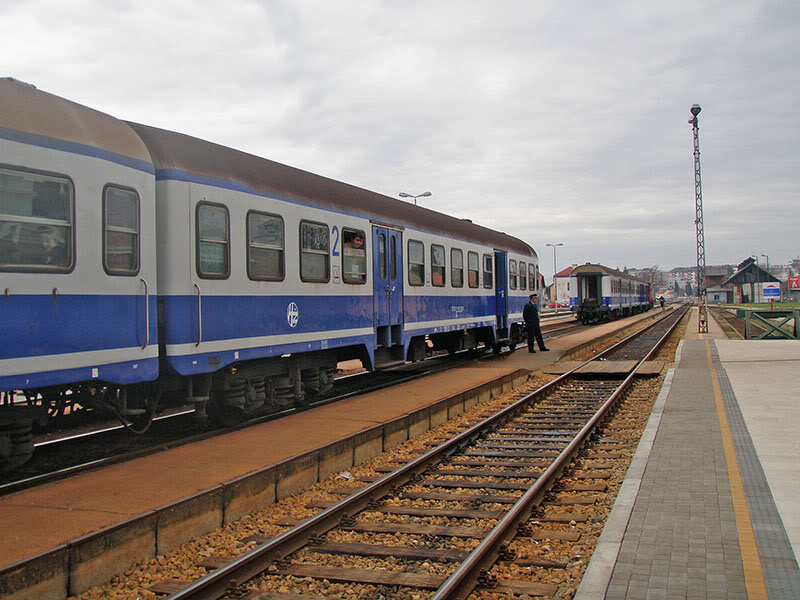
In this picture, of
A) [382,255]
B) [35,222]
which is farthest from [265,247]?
[382,255]

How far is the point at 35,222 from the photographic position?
6391mm

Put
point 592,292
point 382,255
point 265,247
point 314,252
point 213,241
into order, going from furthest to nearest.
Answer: point 592,292, point 382,255, point 314,252, point 265,247, point 213,241

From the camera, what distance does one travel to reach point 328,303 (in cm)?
1134

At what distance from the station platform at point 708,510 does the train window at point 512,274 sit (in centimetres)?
1011

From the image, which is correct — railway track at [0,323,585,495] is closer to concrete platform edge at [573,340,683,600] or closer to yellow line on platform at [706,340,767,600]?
concrete platform edge at [573,340,683,600]

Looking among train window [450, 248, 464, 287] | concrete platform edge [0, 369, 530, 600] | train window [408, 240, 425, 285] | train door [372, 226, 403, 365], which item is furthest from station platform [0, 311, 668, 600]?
train window [450, 248, 464, 287]

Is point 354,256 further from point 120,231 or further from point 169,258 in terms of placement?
point 120,231

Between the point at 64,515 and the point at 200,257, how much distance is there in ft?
12.4

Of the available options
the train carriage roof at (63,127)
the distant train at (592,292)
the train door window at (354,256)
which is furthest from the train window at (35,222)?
the distant train at (592,292)

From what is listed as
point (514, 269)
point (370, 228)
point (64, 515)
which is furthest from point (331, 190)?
point (514, 269)

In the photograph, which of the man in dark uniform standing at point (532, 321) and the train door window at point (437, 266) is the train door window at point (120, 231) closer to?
the train door window at point (437, 266)

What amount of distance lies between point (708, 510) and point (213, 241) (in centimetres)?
603

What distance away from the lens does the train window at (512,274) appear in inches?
837

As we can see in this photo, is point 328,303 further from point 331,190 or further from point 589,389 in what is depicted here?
point 589,389
